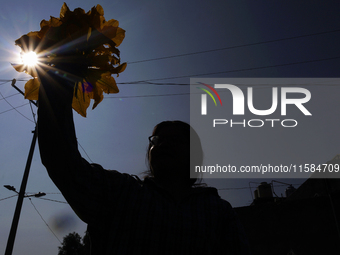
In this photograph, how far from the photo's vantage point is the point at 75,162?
80cm

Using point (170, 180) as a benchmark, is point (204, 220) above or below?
below

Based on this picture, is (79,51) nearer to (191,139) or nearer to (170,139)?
(170,139)

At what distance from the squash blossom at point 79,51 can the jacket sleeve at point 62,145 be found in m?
0.06

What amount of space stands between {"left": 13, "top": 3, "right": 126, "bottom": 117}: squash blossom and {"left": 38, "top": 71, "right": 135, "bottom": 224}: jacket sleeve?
6 cm

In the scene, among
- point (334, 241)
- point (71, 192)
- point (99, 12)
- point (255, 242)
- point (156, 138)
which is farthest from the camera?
point (255, 242)

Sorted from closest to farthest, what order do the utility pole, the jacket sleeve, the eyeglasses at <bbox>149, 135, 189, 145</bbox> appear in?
the jacket sleeve
the eyeglasses at <bbox>149, 135, 189, 145</bbox>
the utility pole

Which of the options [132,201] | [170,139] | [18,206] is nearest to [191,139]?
[170,139]

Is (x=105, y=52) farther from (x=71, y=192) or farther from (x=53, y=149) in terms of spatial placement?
(x=71, y=192)

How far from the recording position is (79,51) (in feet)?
2.78

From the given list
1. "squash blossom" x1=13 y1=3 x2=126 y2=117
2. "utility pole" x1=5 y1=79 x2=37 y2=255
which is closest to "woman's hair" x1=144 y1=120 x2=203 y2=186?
"squash blossom" x1=13 y1=3 x2=126 y2=117

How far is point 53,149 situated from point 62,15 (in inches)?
21.2

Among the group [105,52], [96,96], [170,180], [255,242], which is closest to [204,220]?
[170,180]

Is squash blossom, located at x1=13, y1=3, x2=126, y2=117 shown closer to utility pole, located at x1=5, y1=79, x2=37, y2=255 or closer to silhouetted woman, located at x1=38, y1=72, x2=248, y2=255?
silhouetted woman, located at x1=38, y1=72, x2=248, y2=255

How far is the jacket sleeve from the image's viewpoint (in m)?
0.72
